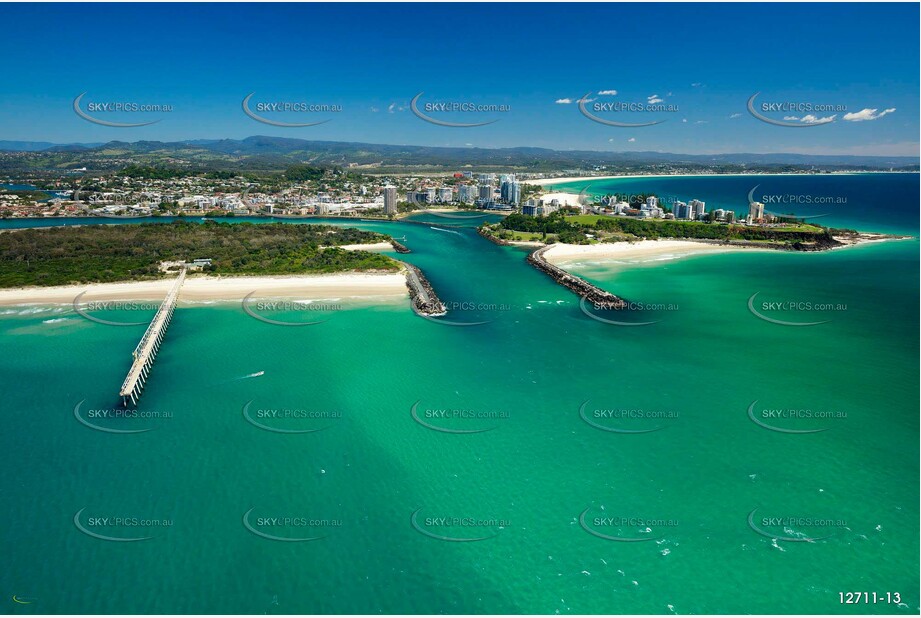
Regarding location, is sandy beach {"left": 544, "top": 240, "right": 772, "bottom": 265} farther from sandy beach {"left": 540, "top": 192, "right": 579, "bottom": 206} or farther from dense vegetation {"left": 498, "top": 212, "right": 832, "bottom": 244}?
sandy beach {"left": 540, "top": 192, "right": 579, "bottom": 206}

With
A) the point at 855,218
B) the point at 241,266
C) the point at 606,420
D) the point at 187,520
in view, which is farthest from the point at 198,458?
the point at 855,218

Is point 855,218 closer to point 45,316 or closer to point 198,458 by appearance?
point 198,458

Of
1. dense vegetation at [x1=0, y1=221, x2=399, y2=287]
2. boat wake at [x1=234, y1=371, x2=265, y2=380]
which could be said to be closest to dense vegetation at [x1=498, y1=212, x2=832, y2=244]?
dense vegetation at [x1=0, y1=221, x2=399, y2=287]

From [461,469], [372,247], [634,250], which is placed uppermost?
[634,250]

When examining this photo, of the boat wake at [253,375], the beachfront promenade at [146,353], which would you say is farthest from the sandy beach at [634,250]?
the beachfront promenade at [146,353]

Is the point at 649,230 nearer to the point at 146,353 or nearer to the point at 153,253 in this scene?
the point at 153,253

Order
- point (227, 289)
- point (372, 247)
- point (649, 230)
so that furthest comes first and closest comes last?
point (649, 230) → point (372, 247) → point (227, 289)

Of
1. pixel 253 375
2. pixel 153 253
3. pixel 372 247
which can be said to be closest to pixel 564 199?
pixel 372 247

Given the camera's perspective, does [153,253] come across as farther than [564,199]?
No
